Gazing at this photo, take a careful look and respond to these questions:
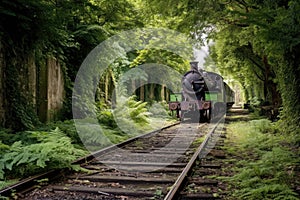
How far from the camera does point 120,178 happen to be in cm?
525

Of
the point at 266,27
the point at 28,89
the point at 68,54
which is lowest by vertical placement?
the point at 28,89

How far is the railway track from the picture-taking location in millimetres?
4448

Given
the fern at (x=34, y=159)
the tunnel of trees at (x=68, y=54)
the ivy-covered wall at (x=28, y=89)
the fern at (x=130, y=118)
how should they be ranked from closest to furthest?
1. the fern at (x=34, y=159)
2. the tunnel of trees at (x=68, y=54)
3. the ivy-covered wall at (x=28, y=89)
4. the fern at (x=130, y=118)

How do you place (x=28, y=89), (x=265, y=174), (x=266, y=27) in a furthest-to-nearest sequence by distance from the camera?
(x=28, y=89), (x=266, y=27), (x=265, y=174)

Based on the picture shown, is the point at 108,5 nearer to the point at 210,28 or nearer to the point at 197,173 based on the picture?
the point at 210,28

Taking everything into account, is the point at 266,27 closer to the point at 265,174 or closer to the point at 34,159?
the point at 265,174

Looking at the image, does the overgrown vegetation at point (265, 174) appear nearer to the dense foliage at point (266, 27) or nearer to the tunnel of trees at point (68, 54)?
the tunnel of trees at point (68, 54)

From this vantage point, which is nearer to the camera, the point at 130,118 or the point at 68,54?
the point at 68,54

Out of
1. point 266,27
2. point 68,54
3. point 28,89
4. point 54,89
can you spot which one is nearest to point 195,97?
point 68,54

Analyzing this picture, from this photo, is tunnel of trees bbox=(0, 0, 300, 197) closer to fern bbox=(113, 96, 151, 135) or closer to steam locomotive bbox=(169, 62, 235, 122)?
fern bbox=(113, 96, 151, 135)

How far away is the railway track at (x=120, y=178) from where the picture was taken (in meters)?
4.45

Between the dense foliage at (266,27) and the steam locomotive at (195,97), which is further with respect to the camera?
the steam locomotive at (195,97)

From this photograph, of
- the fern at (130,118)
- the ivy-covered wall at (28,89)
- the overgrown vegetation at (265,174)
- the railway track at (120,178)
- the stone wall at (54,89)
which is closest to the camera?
the overgrown vegetation at (265,174)

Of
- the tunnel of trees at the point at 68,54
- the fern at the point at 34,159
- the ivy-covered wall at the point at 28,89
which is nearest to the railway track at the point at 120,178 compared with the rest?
the fern at the point at 34,159
